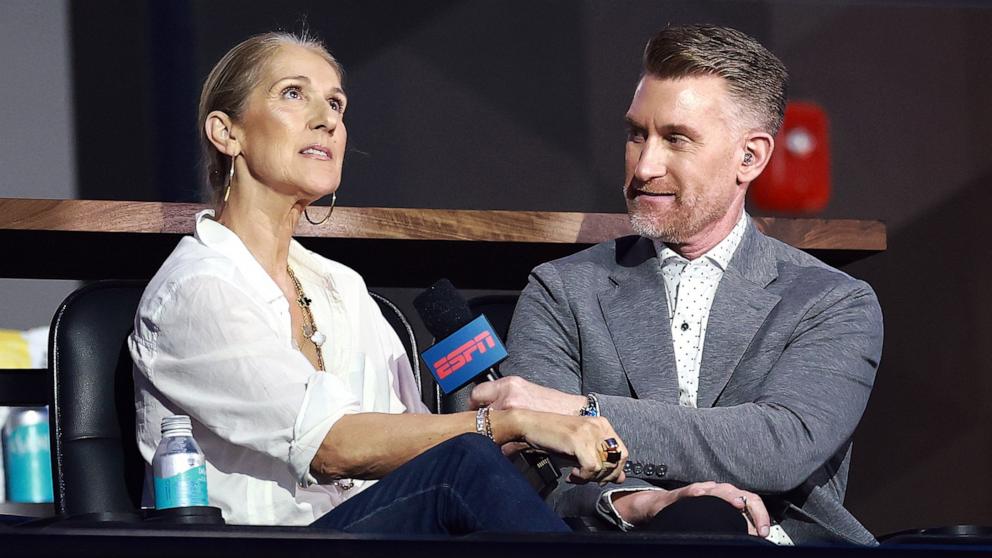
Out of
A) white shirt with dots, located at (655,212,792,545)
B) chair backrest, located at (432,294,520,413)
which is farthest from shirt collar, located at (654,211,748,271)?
chair backrest, located at (432,294,520,413)

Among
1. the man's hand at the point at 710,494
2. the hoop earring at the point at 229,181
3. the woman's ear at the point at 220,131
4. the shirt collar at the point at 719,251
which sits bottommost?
the man's hand at the point at 710,494

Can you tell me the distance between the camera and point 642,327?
1994mm

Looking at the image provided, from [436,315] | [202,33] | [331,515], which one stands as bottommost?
[331,515]

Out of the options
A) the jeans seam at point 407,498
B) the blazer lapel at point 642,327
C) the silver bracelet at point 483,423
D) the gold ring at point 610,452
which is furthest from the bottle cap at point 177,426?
the blazer lapel at point 642,327

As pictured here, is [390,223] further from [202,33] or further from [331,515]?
[331,515]

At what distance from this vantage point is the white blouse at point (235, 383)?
1.76 meters

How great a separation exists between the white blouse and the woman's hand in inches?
9.1

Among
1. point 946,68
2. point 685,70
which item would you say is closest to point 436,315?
point 685,70

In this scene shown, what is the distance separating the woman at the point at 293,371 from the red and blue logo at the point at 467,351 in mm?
81

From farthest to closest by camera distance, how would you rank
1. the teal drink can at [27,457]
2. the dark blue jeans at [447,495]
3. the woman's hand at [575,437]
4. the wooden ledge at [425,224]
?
the teal drink can at [27,457] < the wooden ledge at [425,224] < the woman's hand at [575,437] < the dark blue jeans at [447,495]

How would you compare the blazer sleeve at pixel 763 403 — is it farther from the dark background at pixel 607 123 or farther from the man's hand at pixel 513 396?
the dark background at pixel 607 123

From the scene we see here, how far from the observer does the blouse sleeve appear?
5.75 ft

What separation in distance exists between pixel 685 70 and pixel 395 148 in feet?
2.61

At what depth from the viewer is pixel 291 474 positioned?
6.04ft
